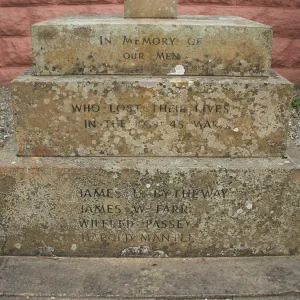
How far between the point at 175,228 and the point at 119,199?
368mm

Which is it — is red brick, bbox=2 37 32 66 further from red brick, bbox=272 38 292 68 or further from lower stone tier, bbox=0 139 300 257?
red brick, bbox=272 38 292 68

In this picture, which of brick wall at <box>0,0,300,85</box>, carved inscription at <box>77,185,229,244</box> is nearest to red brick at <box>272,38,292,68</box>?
brick wall at <box>0,0,300,85</box>

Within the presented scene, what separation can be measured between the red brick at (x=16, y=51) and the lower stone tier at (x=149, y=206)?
256 cm

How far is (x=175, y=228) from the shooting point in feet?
8.61

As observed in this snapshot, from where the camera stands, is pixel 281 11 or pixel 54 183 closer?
pixel 54 183

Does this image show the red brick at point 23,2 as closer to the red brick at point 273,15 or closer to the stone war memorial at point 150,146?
the red brick at point 273,15

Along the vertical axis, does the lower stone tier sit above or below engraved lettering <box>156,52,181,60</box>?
below

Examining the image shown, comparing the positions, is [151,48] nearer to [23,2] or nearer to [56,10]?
[56,10]

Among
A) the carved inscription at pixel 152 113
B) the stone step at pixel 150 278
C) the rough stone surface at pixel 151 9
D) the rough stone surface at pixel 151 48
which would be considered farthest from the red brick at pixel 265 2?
the stone step at pixel 150 278

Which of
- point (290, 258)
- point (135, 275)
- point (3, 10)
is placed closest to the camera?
point (135, 275)

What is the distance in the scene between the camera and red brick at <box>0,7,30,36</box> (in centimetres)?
479

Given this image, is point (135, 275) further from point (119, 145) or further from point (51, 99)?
point (51, 99)

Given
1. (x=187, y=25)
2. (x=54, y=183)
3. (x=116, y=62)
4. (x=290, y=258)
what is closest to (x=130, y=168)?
(x=54, y=183)

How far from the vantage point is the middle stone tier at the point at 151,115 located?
8.25 ft
